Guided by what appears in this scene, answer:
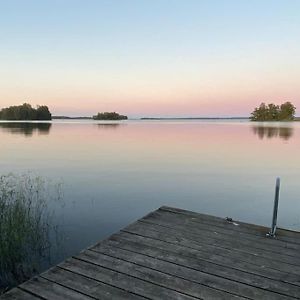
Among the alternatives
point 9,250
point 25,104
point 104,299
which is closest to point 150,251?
point 104,299

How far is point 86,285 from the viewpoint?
304cm

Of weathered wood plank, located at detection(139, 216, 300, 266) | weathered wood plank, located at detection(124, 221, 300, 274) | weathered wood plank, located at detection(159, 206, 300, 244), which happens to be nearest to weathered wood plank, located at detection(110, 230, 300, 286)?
weathered wood plank, located at detection(124, 221, 300, 274)

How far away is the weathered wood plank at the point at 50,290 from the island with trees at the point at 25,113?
101937mm

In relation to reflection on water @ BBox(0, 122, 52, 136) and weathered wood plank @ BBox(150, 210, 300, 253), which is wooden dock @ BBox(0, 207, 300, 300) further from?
reflection on water @ BBox(0, 122, 52, 136)

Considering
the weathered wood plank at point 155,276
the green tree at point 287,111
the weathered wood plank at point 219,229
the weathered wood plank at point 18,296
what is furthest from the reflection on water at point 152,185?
the green tree at point 287,111

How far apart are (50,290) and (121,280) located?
0.73 m

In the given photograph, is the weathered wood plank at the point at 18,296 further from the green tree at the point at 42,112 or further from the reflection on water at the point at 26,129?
the green tree at the point at 42,112

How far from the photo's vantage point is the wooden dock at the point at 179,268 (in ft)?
9.65

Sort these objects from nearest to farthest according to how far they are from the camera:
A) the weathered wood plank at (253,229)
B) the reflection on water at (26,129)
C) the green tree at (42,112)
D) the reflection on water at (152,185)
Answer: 1. the weathered wood plank at (253,229)
2. the reflection on water at (152,185)
3. the reflection on water at (26,129)
4. the green tree at (42,112)

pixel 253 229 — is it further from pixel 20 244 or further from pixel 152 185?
pixel 152 185

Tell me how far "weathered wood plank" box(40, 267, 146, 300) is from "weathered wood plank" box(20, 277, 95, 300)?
0.06m

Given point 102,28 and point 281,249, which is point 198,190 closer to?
point 281,249

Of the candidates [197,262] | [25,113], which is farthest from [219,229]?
[25,113]

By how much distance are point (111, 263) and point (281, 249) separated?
2.36 metres
